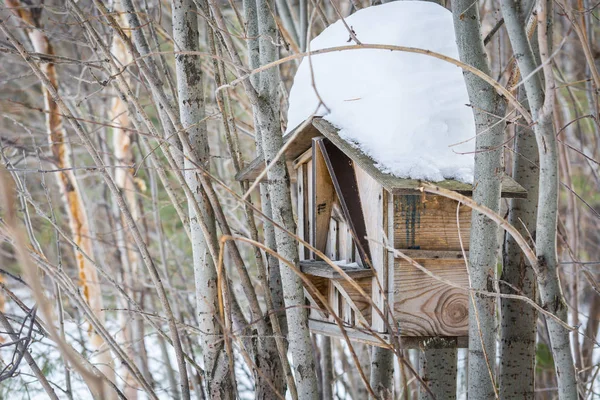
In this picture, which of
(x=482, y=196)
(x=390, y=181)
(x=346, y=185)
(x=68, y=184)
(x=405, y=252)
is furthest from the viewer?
(x=68, y=184)

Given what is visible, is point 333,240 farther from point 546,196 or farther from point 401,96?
point 546,196

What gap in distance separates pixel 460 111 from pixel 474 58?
0.54 metres

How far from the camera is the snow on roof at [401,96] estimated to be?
2016 mm

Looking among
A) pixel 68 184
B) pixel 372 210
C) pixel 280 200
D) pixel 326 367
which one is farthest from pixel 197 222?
pixel 68 184

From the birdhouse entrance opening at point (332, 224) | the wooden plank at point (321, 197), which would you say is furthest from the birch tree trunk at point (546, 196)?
the wooden plank at point (321, 197)

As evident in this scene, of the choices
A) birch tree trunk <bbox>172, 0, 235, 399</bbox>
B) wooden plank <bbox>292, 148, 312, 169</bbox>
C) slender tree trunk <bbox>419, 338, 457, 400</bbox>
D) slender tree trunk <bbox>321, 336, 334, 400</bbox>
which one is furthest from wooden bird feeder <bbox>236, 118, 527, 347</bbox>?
slender tree trunk <bbox>321, 336, 334, 400</bbox>

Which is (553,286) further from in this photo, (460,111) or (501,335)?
(501,335)

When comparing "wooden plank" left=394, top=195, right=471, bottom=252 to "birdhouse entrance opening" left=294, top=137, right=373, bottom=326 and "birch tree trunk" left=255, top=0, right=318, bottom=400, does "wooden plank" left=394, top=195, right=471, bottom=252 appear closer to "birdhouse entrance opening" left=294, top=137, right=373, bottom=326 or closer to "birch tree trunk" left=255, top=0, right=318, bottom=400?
"birdhouse entrance opening" left=294, top=137, right=373, bottom=326

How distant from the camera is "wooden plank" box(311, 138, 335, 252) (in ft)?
7.88

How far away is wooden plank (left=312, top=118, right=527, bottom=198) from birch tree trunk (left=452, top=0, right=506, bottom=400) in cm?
23

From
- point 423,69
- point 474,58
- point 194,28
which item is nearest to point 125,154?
point 194,28

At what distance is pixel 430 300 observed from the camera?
2109 mm

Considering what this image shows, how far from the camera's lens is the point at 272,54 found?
203 cm

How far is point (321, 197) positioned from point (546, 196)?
127cm
